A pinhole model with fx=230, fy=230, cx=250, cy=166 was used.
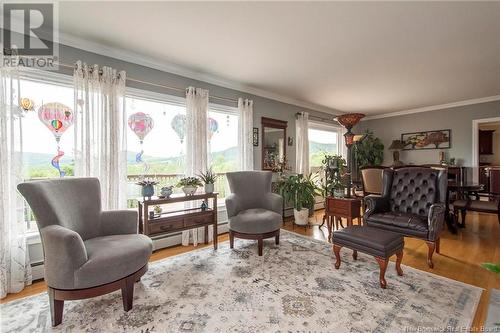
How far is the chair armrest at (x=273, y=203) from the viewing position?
125 inches

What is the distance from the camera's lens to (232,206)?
10.1ft

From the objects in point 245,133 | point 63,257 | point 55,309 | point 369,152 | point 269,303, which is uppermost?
point 245,133

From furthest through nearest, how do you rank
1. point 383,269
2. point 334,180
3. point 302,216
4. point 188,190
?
point 302,216
point 334,180
point 188,190
point 383,269

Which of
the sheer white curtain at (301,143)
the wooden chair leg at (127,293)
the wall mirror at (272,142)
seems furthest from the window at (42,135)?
the sheer white curtain at (301,143)

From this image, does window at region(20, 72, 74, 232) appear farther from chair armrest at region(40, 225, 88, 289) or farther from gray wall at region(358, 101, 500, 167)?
gray wall at region(358, 101, 500, 167)

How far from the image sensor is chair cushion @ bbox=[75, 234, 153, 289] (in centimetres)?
161

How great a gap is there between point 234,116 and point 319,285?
3001 millimetres

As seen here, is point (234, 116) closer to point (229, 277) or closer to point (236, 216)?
point (236, 216)

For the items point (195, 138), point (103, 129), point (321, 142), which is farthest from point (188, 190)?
point (321, 142)

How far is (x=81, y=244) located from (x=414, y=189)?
3.73 m

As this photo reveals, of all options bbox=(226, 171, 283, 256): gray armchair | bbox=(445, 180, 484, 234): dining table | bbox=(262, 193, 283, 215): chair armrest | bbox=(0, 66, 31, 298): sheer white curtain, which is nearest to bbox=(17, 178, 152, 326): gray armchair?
bbox=(0, 66, 31, 298): sheer white curtain

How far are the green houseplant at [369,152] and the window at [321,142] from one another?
0.54 meters

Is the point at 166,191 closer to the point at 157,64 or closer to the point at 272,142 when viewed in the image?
the point at 157,64

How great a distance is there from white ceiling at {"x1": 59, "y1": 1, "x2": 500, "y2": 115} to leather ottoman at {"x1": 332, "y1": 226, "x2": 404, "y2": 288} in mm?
2072
